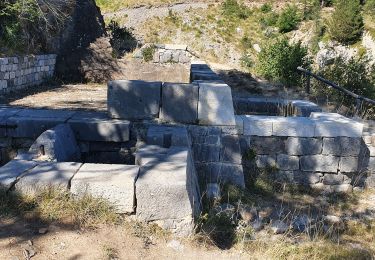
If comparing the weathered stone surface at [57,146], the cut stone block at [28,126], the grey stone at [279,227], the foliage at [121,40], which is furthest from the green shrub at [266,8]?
the grey stone at [279,227]

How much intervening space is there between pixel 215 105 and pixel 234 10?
33651mm

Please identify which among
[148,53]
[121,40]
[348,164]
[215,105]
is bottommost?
A: [348,164]

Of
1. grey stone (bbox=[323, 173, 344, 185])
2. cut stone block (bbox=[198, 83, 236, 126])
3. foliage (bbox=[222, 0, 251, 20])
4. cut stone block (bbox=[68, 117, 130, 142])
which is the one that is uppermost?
foliage (bbox=[222, 0, 251, 20])

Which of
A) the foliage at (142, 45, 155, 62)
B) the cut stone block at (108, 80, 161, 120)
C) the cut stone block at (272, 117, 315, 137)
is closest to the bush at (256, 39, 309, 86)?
the foliage at (142, 45, 155, 62)

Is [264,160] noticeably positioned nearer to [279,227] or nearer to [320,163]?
[320,163]

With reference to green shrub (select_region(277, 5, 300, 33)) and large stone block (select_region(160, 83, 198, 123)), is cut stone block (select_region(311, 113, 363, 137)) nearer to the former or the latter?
large stone block (select_region(160, 83, 198, 123))

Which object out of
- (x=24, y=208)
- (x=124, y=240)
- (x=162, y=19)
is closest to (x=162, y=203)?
(x=124, y=240)

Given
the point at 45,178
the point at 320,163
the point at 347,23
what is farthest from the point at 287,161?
the point at 347,23

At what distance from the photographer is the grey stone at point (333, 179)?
19.0 ft

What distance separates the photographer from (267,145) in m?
5.68

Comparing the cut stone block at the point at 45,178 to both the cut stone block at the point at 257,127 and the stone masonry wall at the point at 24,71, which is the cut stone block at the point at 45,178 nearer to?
the cut stone block at the point at 257,127

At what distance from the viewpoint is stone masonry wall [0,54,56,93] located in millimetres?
9109

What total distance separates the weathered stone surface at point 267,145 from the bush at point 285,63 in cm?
635

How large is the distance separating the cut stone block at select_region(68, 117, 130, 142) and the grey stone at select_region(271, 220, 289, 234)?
2.18 meters
